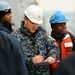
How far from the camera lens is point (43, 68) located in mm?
3781

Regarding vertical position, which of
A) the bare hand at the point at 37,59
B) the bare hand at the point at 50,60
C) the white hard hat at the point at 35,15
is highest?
the white hard hat at the point at 35,15

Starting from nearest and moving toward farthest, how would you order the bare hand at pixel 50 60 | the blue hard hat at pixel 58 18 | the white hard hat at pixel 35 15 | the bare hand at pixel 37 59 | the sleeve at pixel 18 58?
the sleeve at pixel 18 58
the bare hand at pixel 37 59
the bare hand at pixel 50 60
the white hard hat at pixel 35 15
the blue hard hat at pixel 58 18

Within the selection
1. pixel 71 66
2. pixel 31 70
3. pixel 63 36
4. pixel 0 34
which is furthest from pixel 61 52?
pixel 71 66

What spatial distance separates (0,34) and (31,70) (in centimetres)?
99

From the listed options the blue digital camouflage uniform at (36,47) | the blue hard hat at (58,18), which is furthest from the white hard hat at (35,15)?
the blue hard hat at (58,18)

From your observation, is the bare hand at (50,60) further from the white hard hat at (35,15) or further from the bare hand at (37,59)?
the white hard hat at (35,15)

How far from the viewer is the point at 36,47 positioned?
3779 mm

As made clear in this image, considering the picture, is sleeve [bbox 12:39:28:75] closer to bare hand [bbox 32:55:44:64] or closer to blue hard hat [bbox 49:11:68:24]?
bare hand [bbox 32:55:44:64]

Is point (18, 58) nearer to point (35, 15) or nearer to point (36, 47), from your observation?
point (36, 47)

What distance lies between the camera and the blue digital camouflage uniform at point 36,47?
3.76 meters

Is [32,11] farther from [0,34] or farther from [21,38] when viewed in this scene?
[0,34]

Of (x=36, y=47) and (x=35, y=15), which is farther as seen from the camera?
(x=35, y=15)

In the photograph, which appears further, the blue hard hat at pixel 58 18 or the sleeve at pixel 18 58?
the blue hard hat at pixel 58 18

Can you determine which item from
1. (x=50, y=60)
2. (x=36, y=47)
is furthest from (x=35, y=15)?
(x=50, y=60)
